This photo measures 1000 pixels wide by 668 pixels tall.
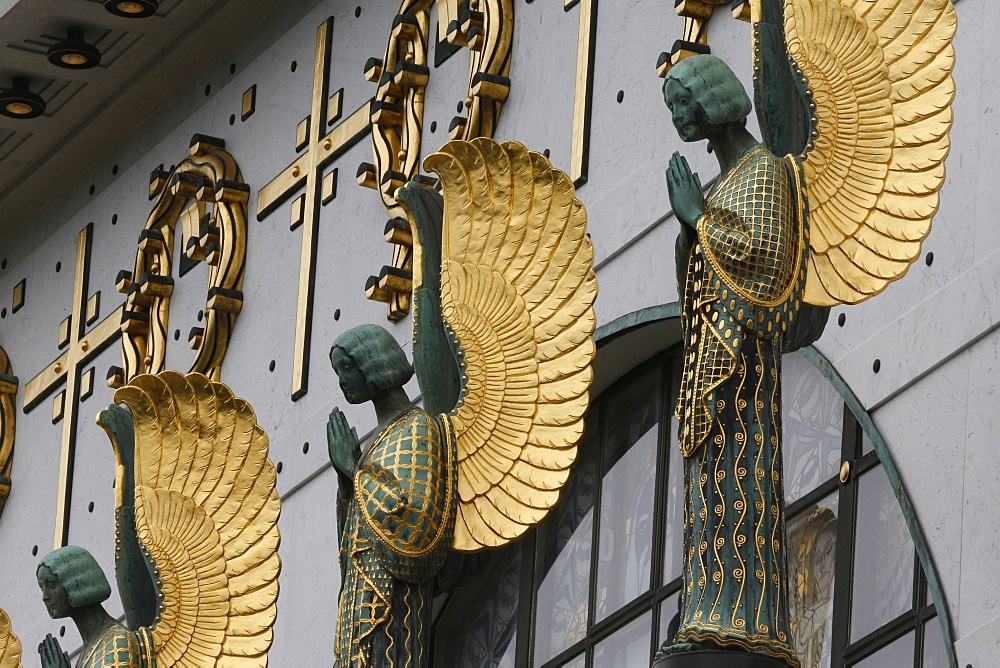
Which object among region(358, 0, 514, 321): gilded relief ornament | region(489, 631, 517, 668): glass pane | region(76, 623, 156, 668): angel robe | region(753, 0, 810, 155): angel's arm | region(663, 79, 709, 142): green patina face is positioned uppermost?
region(358, 0, 514, 321): gilded relief ornament

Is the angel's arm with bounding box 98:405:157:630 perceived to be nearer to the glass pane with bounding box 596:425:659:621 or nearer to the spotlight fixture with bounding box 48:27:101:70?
the glass pane with bounding box 596:425:659:621

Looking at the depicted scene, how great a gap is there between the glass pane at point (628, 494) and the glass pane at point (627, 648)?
0.11m

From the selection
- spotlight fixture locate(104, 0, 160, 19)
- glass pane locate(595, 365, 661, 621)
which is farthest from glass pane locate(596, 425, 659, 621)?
spotlight fixture locate(104, 0, 160, 19)

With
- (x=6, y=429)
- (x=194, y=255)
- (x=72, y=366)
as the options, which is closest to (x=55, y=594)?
(x=194, y=255)

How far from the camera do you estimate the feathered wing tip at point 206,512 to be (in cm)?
1082

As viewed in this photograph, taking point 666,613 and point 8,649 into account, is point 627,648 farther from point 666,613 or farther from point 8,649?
point 8,649

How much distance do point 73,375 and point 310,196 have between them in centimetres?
251

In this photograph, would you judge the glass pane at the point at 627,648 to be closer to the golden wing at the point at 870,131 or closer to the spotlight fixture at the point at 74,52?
the golden wing at the point at 870,131

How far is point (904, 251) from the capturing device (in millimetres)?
8992

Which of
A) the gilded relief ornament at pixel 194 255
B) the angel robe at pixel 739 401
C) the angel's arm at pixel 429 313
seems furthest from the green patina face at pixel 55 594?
the gilded relief ornament at pixel 194 255

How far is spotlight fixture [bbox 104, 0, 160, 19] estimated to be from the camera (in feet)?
49.6

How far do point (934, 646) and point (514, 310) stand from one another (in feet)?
5.61

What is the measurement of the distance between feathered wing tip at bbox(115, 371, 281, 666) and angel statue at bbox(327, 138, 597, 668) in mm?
1133

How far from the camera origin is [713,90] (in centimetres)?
906
